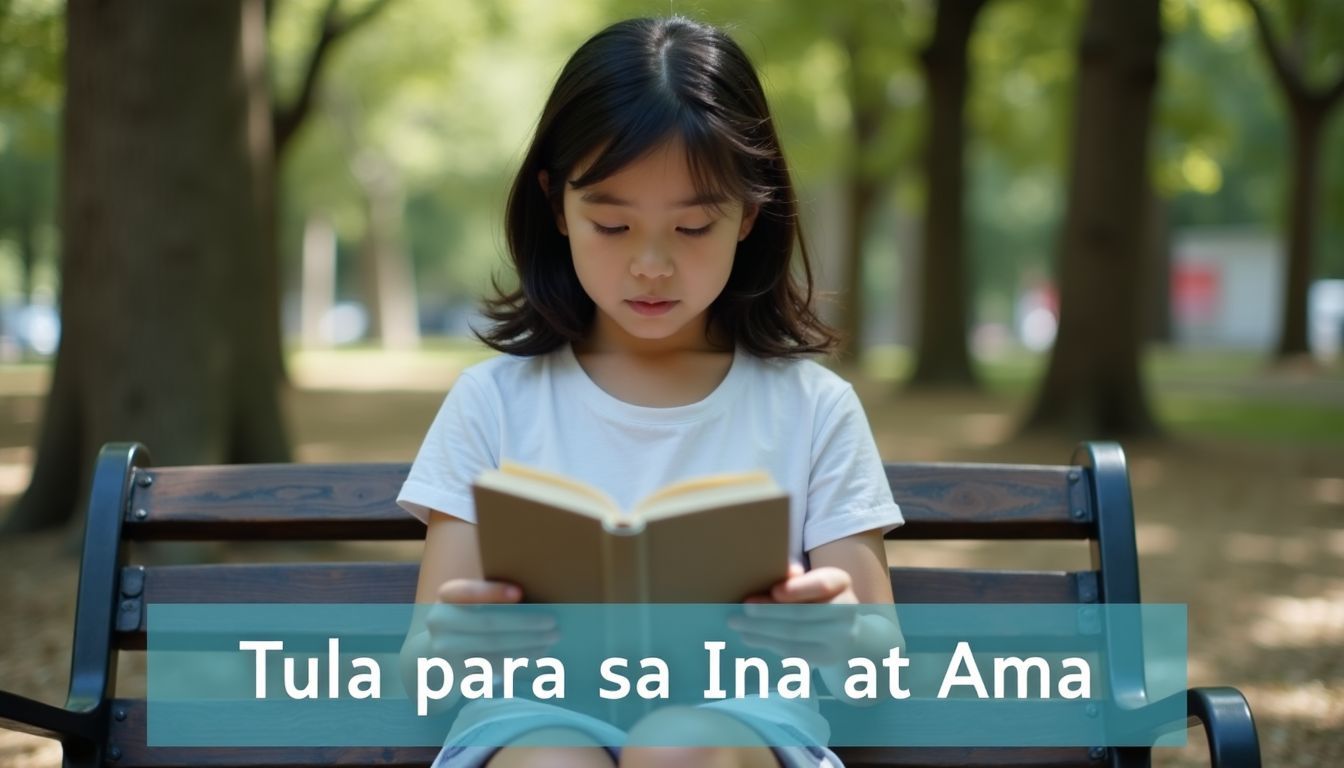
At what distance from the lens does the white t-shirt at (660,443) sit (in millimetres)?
2256

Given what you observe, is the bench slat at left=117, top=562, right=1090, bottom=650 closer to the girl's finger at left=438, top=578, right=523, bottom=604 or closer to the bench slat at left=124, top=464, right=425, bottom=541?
the bench slat at left=124, top=464, right=425, bottom=541

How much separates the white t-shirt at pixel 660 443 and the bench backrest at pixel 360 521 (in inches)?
10.5

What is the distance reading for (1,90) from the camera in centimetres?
1438

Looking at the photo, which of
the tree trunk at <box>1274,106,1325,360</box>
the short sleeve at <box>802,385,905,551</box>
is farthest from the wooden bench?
the tree trunk at <box>1274,106,1325,360</box>

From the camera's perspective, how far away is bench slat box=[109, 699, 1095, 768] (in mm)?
2359

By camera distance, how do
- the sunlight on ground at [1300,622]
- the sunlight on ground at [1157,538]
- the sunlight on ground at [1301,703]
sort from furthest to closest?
the sunlight on ground at [1157,538] < the sunlight on ground at [1300,622] < the sunlight on ground at [1301,703]

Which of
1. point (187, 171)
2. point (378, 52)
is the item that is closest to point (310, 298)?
point (378, 52)

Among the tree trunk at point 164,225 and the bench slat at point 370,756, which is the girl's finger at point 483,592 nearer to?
the bench slat at point 370,756

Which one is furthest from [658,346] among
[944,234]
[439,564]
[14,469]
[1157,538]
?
[944,234]

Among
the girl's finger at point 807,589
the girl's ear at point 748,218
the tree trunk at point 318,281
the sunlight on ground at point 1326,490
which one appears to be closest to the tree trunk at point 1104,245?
the sunlight on ground at point 1326,490

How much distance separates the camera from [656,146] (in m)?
2.13

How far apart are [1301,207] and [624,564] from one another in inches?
843

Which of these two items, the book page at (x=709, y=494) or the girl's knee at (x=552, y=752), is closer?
the book page at (x=709, y=494)

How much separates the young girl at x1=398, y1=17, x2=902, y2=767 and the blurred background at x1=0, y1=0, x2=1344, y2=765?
0.21 metres
